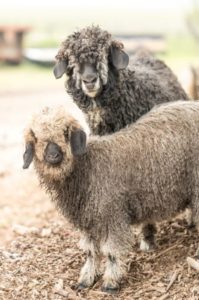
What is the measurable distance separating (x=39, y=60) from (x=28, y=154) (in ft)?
64.0

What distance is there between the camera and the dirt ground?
5906mm

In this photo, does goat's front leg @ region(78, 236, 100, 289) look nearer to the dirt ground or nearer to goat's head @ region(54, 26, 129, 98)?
the dirt ground

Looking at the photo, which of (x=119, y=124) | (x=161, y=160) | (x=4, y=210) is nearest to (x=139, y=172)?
(x=161, y=160)

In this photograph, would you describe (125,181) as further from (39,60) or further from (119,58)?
(39,60)

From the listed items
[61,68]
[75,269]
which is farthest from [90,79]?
[75,269]

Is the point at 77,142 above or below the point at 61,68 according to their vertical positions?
below

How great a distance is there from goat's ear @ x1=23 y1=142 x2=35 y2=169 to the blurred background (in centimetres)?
42

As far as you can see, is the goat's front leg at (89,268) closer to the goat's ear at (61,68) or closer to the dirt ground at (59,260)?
the dirt ground at (59,260)

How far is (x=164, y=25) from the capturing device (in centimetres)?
3250

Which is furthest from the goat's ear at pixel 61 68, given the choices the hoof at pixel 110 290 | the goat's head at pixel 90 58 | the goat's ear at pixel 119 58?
the hoof at pixel 110 290

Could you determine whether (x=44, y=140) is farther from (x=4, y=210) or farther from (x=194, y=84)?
(x=194, y=84)

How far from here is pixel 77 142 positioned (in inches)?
215

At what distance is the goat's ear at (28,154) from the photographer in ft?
17.8

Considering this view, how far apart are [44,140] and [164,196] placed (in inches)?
49.6
